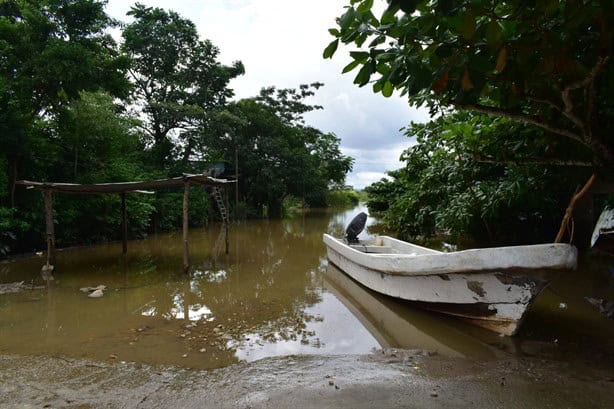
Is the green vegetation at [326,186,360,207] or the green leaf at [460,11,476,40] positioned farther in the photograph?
the green vegetation at [326,186,360,207]

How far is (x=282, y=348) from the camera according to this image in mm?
4465

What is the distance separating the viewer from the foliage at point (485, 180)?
5.18 metres

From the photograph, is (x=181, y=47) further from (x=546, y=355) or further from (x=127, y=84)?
(x=546, y=355)

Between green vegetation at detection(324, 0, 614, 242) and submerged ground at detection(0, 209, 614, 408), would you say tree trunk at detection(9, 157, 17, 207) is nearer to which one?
submerged ground at detection(0, 209, 614, 408)

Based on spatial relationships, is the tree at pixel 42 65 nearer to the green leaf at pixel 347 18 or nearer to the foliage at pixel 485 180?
the foliage at pixel 485 180

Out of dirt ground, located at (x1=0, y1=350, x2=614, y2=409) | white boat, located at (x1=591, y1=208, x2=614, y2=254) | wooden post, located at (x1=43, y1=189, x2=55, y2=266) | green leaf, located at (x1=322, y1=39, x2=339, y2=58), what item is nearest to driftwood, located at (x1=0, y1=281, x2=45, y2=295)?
wooden post, located at (x1=43, y1=189, x2=55, y2=266)

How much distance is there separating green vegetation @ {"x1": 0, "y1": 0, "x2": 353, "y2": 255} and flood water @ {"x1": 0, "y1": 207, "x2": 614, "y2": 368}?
3.25 m

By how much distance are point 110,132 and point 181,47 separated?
9.00 meters

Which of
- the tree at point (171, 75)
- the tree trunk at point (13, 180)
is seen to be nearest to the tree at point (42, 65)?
the tree trunk at point (13, 180)

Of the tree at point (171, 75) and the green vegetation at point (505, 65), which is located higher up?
the tree at point (171, 75)

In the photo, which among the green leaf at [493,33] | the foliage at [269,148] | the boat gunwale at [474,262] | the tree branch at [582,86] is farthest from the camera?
the foliage at [269,148]

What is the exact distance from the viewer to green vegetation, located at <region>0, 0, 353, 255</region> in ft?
33.2

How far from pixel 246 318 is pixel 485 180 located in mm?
5141

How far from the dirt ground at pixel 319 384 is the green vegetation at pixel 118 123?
24.8ft
